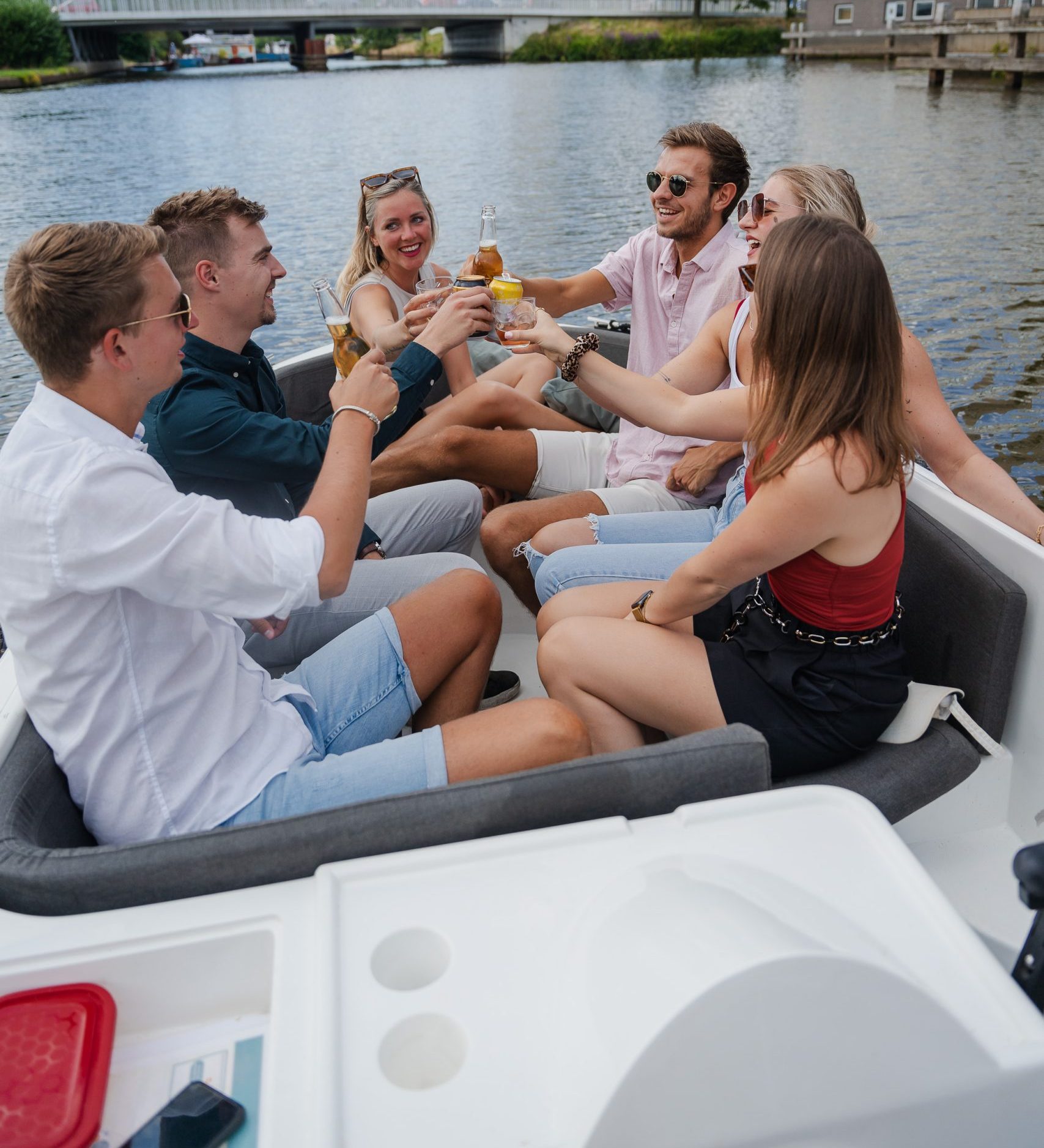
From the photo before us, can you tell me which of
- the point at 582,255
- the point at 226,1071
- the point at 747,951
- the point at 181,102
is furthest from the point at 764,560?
the point at 181,102

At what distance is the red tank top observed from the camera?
142 centimetres

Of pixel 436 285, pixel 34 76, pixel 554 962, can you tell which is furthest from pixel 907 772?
pixel 34 76

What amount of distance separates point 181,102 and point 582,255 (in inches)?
835

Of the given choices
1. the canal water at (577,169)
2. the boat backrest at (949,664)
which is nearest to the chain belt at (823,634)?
the boat backrest at (949,664)

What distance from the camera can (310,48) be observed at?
43188mm

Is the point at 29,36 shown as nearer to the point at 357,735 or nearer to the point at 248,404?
the point at 248,404

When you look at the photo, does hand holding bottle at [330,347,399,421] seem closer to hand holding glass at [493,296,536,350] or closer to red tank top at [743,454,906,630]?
hand holding glass at [493,296,536,350]

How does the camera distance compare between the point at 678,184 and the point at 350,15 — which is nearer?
the point at 678,184

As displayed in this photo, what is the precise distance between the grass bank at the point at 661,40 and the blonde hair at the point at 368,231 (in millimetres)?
40766

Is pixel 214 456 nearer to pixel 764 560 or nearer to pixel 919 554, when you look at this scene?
pixel 764 560

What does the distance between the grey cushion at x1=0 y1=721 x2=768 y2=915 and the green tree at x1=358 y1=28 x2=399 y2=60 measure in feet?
204

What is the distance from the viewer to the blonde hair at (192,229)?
178 cm

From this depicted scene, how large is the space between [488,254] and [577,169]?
1399 cm

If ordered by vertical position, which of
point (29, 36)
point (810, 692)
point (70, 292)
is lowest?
point (810, 692)
